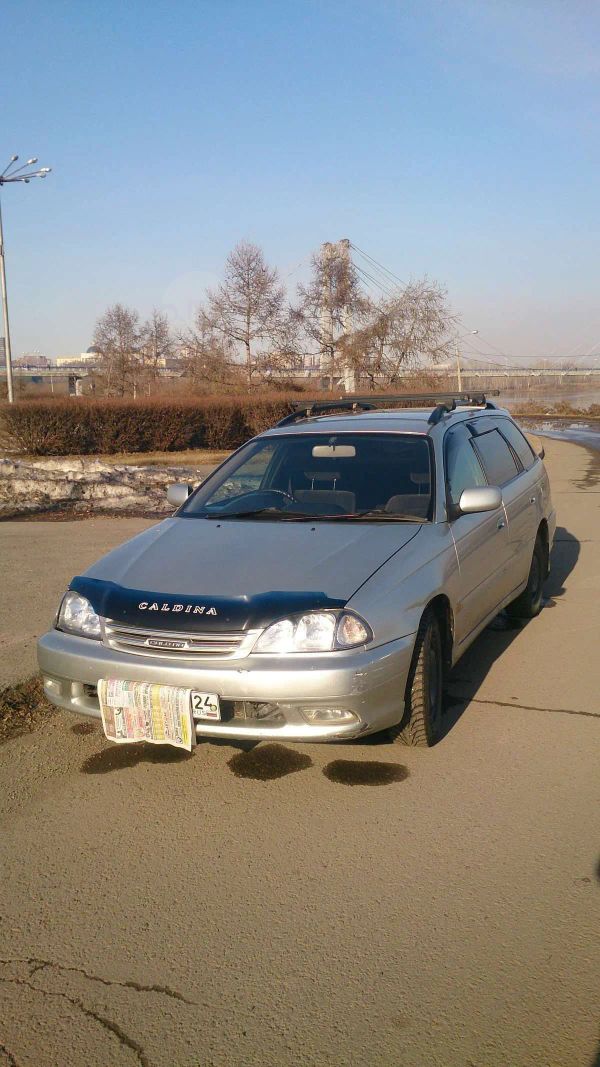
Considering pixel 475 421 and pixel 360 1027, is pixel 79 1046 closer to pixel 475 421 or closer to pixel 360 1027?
pixel 360 1027

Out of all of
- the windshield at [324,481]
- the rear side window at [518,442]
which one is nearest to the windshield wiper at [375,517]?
the windshield at [324,481]

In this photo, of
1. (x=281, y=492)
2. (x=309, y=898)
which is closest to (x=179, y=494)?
(x=281, y=492)

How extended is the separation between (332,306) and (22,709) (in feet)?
140

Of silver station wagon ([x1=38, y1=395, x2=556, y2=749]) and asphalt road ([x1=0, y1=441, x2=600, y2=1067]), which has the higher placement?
silver station wagon ([x1=38, y1=395, x2=556, y2=749])

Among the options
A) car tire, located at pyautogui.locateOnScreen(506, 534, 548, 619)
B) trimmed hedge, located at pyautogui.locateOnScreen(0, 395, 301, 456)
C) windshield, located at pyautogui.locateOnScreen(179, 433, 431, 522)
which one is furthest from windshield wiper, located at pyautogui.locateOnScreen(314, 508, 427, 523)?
trimmed hedge, located at pyautogui.locateOnScreen(0, 395, 301, 456)

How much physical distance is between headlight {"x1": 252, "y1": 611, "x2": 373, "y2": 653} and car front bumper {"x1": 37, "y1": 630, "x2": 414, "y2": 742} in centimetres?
4

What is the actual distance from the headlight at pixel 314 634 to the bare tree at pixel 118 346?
50328mm

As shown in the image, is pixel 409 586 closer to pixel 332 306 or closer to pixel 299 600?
pixel 299 600

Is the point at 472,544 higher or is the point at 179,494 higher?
the point at 179,494

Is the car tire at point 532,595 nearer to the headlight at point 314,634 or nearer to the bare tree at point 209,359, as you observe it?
the headlight at point 314,634

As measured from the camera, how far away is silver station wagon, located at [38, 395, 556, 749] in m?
3.79

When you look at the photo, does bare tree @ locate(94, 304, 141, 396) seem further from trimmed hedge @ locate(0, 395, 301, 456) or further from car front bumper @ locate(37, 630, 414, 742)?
car front bumper @ locate(37, 630, 414, 742)

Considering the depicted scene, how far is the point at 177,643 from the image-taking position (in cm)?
385

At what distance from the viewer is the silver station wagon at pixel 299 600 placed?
3.79 meters
